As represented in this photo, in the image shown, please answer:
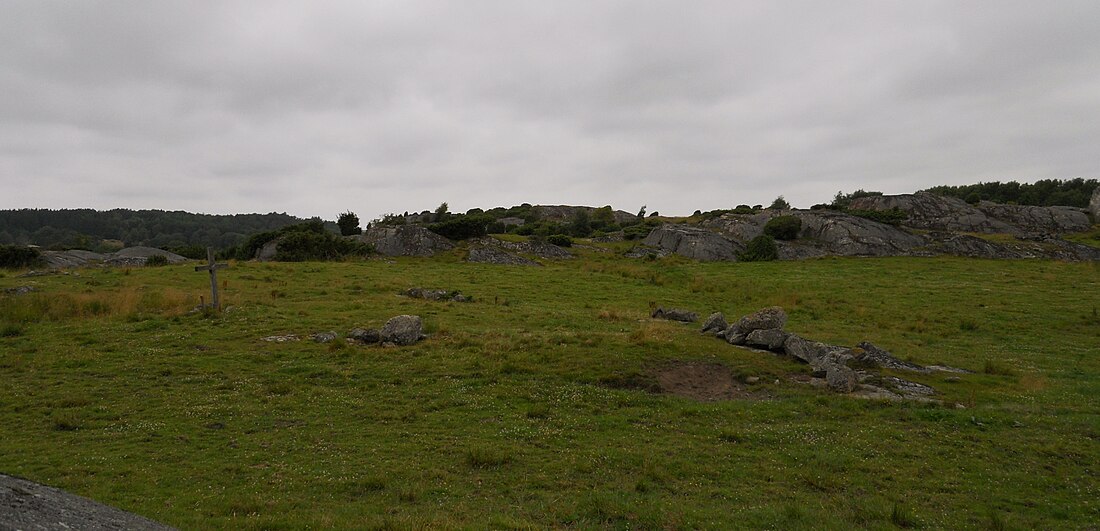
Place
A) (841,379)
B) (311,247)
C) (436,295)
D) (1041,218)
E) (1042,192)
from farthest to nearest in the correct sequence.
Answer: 1. (1042,192)
2. (1041,218)
3. (311,247)
4. (436,295)
5. (841,379)

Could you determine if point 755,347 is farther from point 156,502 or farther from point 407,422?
point 156,502

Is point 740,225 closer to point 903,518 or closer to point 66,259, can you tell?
point 903,518

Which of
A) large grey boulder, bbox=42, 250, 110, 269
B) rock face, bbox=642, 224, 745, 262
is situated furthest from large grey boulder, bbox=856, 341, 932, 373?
large grey boulder, bbox=42, 250, 110, 269

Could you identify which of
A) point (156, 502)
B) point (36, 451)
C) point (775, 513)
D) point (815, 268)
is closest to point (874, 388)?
point (775, 513)

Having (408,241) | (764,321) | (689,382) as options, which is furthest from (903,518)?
(408,241)

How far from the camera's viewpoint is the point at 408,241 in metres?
59.6

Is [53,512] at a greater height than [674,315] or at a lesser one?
greater

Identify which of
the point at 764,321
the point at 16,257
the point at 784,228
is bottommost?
the point at 764,321

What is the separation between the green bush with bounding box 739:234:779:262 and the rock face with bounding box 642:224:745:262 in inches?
65.9

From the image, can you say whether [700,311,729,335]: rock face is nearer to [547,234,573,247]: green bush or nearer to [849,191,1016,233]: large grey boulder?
[547,234,573,247]: green bush

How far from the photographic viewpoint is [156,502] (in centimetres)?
848

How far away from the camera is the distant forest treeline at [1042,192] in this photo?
103 m

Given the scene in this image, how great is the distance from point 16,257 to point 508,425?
5389cm

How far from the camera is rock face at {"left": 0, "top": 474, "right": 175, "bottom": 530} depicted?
5898 millimetres
